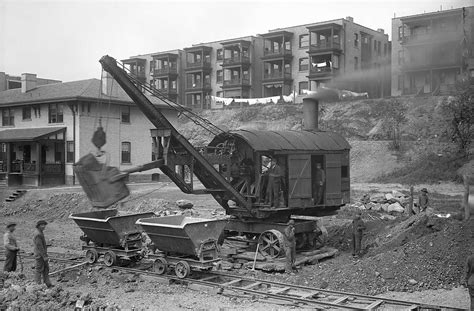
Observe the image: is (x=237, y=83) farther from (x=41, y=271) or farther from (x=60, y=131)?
(x=41, y=271)

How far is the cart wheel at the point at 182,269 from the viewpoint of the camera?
1300cm

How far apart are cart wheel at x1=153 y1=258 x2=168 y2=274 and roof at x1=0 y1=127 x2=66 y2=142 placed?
2416 centimetres

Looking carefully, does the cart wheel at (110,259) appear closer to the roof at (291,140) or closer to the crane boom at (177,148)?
the crane boom at (177,148)

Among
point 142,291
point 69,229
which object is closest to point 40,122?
point 69,229

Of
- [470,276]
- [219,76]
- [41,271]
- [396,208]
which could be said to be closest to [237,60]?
[219,76]

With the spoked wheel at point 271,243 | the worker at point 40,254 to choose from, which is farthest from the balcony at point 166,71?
the worker at point 40,254

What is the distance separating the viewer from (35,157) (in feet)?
124

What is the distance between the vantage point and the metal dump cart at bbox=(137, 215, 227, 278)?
42.3 ft

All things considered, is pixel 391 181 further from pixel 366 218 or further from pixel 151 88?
pixel 151 88

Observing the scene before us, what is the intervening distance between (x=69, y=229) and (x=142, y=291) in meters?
13.1

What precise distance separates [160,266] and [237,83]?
167 feet

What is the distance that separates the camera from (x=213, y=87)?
67.1 metres

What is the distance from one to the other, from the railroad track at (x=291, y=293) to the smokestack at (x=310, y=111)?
277 inches

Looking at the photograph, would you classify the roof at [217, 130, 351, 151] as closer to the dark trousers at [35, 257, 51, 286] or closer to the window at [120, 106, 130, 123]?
the dark trousers at [35, 257, 51, 286]
